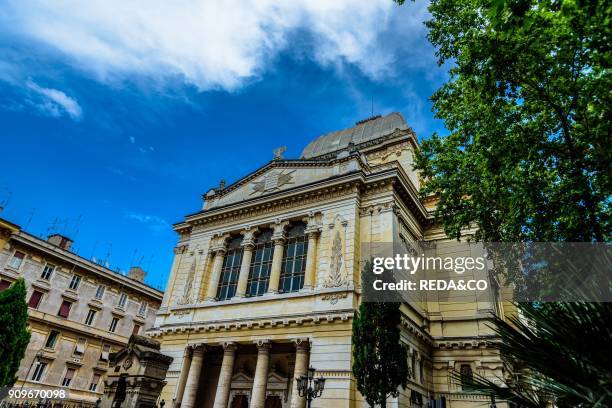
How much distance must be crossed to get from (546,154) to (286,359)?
50.0 feet

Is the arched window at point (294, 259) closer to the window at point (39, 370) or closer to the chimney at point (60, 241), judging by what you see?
the window at point (39, 370)

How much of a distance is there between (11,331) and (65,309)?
11482mm

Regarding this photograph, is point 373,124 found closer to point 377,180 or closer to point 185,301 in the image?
point 377,180

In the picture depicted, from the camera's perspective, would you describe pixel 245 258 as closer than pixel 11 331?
No

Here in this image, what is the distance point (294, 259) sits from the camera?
20594 millimetres

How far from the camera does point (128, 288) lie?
3797cm

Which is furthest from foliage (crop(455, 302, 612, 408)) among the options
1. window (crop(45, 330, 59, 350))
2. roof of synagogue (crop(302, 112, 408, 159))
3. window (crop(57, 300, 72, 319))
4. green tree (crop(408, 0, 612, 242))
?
window (crop(57, 300, 72, 319))

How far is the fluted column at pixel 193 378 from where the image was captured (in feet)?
63.1

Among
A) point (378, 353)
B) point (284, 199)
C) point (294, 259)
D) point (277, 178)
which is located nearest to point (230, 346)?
point (294, 259)

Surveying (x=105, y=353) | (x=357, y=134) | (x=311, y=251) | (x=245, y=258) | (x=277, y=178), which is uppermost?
(x=357, y=134)

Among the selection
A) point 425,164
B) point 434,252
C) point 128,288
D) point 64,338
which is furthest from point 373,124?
point 64,338

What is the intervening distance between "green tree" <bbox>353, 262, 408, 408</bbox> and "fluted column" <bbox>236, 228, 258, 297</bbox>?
906 centimetres

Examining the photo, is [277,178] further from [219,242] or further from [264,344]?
[264,344]

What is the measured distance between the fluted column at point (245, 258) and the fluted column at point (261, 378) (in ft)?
11.0
